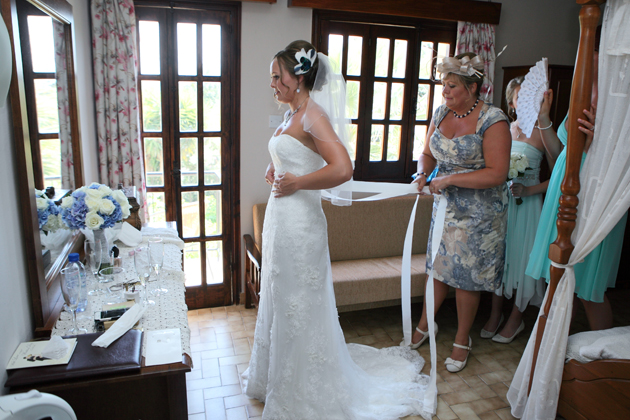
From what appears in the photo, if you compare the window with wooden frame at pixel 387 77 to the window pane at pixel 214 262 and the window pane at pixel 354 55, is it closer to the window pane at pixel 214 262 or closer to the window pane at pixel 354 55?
the window pane at pixel 354 55

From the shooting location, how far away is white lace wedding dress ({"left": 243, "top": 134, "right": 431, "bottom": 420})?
218 cm

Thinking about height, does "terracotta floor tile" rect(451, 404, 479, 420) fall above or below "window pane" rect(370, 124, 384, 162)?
below

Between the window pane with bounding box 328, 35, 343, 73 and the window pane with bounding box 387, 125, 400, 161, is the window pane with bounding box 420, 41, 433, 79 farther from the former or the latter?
the window pane with bounding box 328, 35, 343, 73

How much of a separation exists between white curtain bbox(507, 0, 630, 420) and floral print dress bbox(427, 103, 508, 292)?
0.54m

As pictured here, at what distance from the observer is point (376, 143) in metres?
3.99

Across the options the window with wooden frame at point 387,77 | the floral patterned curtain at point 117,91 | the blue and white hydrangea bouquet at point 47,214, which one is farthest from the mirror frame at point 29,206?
the window with wooden frame at point 387,77

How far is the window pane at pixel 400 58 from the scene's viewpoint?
12.7ft

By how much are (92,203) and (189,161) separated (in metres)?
1.70

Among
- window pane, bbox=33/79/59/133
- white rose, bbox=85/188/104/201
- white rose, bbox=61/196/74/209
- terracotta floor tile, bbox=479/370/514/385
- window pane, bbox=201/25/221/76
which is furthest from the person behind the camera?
window pane, bbox=201/25/221/76

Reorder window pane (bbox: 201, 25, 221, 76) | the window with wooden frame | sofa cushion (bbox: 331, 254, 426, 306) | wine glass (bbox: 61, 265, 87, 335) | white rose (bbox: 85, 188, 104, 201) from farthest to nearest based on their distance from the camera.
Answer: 1. the window with wooden frame
2. window pane (bbox: 201, 25, 221, 76)
3. sofa cushion (bbox: 331, 254, 426, 306)
4. white rose (bbox: 85, 188, 104, 201)
5. wine glass (bbox: 61, 265, 87, 335)

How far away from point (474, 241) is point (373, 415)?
1159mm

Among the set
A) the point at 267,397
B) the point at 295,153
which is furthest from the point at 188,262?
the point at 295,153

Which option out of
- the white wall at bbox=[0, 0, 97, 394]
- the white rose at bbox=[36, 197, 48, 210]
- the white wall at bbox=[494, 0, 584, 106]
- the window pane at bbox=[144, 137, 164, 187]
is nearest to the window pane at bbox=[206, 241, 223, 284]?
the window pane at bbox=[144, 137, 164, 187]

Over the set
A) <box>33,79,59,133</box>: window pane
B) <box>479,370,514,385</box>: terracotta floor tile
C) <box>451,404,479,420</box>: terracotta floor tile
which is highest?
<box>33,79,59,133</box>: window pane
